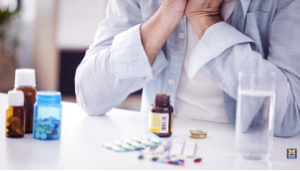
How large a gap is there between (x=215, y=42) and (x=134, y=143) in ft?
1.29

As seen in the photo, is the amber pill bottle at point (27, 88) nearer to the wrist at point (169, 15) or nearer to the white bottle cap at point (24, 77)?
the white bottle cap at point (24, 77)

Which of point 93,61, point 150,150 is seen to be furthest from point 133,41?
point 150,150

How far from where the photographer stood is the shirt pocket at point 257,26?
1.23 meters

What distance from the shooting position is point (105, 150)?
94 centimetres

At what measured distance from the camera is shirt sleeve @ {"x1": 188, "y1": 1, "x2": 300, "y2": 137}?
113 centimetres

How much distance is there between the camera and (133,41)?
1.23 m

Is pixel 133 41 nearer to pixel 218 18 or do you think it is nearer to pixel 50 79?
pixel 218 18

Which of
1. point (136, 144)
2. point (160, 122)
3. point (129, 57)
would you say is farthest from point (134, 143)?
point (129, 57)

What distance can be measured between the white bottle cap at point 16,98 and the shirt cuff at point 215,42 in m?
0.49

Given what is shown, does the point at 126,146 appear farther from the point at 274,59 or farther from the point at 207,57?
the point at 274,59

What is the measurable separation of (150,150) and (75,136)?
235mm

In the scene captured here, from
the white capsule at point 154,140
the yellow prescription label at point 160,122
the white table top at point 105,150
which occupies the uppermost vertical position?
the yellow prescription label at point 160,122

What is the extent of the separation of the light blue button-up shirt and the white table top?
0.09 metres

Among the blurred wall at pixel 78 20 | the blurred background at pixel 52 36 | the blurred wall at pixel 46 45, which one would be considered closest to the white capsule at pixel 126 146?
the blurred background at pixel 52 36
